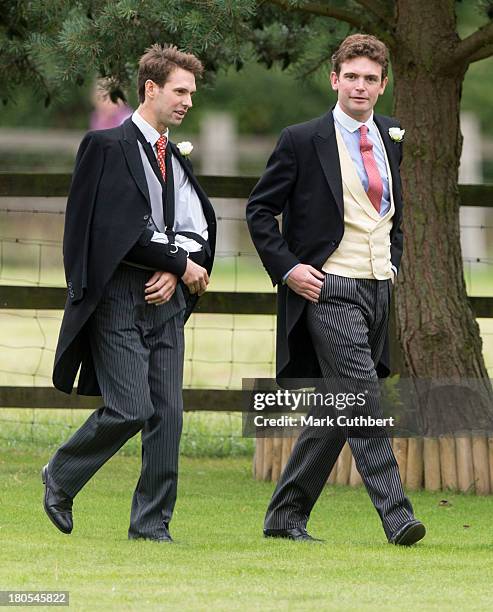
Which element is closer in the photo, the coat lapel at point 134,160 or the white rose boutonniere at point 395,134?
the coat lapel at point 134,160

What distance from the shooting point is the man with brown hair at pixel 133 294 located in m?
5.06

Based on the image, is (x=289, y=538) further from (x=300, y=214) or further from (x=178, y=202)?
(x=178, y=202)

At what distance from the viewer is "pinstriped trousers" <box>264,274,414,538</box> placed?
5102 mm

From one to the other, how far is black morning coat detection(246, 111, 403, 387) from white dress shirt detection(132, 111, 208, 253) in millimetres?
193

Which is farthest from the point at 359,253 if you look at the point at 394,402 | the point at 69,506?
the point at 394,402

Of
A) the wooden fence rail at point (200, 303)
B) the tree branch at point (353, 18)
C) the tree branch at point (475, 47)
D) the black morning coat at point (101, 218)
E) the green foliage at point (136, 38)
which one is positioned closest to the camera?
the black morning coat at point (101, 218)

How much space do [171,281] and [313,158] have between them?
67cm

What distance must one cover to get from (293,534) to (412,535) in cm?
49

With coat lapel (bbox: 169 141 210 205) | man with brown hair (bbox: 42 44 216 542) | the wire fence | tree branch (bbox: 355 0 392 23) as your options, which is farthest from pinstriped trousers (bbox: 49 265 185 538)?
Answer: tree branch (bbox: 355 0 392 23)

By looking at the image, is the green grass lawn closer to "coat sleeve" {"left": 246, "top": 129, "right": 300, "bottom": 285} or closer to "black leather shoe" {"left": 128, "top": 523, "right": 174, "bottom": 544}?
"black leather shoe" {"left": 128, "top": 523, "right": 174, "bottom": 544}

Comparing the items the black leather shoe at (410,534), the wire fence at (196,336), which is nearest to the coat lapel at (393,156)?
the black leather shoe at (410,534)

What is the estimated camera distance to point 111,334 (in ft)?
16.7

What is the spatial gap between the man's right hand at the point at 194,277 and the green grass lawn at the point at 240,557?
90cm

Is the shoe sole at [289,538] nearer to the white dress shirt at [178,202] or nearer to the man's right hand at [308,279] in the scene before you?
Answer: the man's right hand at [308,279]
